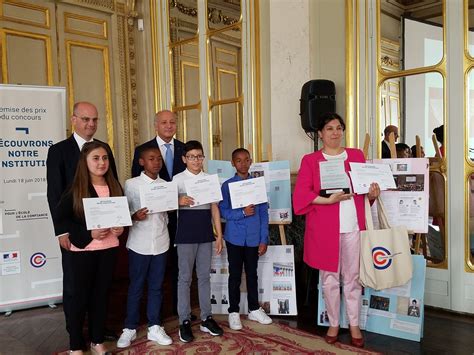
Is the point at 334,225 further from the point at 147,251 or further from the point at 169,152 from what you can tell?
the point at 169,152

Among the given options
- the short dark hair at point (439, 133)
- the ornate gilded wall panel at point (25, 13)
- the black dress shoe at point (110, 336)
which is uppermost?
the ornate gilded wall panel at point (25, 13)

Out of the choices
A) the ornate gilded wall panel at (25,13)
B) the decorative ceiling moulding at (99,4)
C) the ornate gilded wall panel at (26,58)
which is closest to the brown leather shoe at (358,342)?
→ the ornate gilded wall panel at (26,58)

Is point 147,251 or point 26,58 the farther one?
point 26,58

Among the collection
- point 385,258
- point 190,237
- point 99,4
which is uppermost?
point 99,4

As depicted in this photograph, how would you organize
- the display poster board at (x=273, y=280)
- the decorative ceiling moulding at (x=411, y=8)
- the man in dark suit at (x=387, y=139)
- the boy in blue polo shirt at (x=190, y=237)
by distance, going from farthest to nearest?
the man in dark suit at (x=387, y=139) < the decorative ceiling moulding at (x=411, y=8) < the display poster board at (x=273, y=280) < the boy in blue polo shirt at (x=190, y=237)

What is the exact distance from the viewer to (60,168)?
8.35ft

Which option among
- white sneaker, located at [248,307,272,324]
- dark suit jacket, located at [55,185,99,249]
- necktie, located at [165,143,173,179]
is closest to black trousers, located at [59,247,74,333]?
dark suit jacket, located at [55,185,99,249]

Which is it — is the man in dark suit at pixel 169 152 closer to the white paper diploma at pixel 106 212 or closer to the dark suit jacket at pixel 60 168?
the dark suit jacket at pixel 60 168

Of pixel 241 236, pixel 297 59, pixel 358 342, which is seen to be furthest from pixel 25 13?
pixel 358 342

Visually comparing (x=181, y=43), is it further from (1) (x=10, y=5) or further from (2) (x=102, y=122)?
(1) (x=10, y=5)

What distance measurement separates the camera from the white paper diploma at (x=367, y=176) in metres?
2.55

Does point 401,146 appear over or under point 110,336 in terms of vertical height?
over

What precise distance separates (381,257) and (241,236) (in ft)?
2.81

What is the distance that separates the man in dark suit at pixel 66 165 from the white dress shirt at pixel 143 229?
19cm
